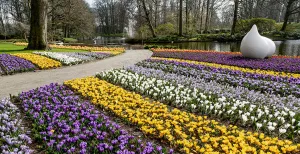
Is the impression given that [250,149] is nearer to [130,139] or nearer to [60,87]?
[130,139]

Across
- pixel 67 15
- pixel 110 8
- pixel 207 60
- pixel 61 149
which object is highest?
pixel 110 8

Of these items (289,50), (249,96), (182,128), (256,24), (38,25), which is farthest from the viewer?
(256,24)

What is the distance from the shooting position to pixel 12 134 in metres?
4.32

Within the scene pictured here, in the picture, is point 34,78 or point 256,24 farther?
point 256,24

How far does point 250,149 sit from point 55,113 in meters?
3.99

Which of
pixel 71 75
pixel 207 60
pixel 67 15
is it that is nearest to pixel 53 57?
pixel 71 75

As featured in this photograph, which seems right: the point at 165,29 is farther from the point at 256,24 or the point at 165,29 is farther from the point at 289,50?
the point at 289,50

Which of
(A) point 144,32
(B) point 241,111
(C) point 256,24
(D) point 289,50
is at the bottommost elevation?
→ (B) point 241,111

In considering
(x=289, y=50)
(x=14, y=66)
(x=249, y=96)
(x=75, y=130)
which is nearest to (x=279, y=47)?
(x=289, y=50)

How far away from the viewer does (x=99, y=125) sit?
4.69 m

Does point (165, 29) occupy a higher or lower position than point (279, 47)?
higher

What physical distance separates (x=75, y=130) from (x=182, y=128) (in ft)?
6.79

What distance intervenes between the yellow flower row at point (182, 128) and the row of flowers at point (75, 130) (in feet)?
1.29

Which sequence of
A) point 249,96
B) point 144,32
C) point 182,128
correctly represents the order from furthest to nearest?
1. point 144,32
2. point 249,96
3. point 182,128
